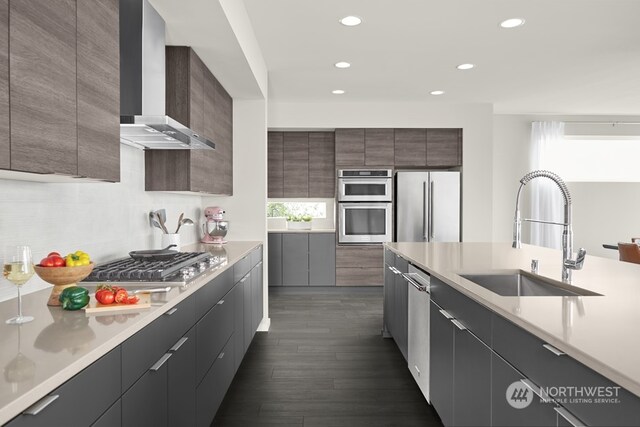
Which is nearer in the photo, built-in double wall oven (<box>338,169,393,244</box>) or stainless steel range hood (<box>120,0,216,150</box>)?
stainless steel range hood (<box>120,0,216,150</box>)

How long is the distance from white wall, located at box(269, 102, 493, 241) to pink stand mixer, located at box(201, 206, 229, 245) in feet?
7.49

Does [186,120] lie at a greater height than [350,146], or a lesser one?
lesser

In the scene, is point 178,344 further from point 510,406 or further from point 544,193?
point 544,193

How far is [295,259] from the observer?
20.7ft

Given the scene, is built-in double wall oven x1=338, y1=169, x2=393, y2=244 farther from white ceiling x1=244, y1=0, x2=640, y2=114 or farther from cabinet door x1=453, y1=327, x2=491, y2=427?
cabinet door x1=453, y1=327, x2=491, y2=427

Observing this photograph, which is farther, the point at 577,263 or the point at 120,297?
the point at 577,263

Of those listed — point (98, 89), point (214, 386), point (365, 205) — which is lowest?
point (214, 386)

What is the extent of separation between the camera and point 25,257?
1.35 m

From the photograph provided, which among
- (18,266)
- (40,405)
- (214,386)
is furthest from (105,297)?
(214,386)

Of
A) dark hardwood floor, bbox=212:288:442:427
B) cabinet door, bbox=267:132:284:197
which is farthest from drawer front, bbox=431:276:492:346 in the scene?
cabinet door, bbox=267:132:284:197

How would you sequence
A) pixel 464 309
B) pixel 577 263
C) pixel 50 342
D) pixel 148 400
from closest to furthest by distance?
1. pixel 50 342
2. pixel 148 400
3. pixel 464 309
4. pixel 577 263

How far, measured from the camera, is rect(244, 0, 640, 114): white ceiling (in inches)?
129

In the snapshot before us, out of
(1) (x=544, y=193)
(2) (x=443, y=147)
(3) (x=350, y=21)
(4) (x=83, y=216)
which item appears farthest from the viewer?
(1) (x=544, y=193)

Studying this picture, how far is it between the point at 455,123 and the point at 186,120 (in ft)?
14.2
